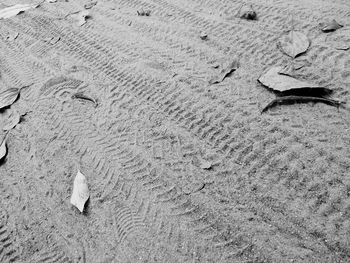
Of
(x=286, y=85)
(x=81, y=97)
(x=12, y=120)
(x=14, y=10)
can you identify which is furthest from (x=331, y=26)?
(x=14, y=10)

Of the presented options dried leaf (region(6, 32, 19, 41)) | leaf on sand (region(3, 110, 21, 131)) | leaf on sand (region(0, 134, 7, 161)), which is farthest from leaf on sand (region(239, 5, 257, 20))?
dried leaf (region(6, 32, 19, 41))

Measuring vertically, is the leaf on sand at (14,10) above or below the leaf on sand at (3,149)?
above

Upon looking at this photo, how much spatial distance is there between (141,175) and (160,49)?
1.43 metres

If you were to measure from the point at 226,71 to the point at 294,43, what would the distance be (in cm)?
65

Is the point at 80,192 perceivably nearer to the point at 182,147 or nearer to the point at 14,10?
the point at 182,147

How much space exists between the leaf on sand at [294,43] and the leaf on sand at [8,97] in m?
2.50

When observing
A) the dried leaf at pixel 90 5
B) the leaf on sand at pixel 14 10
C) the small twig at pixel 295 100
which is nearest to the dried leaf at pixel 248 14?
the small twig at pixel 295 100

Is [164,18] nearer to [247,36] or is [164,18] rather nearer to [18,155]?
[247,36]

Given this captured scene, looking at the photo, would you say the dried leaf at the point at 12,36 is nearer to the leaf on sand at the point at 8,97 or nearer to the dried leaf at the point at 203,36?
the leaf on sand at the point at 8,97

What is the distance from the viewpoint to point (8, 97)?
2.83 m

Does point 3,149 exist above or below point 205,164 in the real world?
below

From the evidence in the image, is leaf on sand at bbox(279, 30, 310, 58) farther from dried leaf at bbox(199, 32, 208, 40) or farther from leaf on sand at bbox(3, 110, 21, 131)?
leaf on sand at bbox(3, 110, 21, 131)

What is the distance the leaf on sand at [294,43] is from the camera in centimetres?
245

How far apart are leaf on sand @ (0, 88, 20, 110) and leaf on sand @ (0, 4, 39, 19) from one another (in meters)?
1.88
